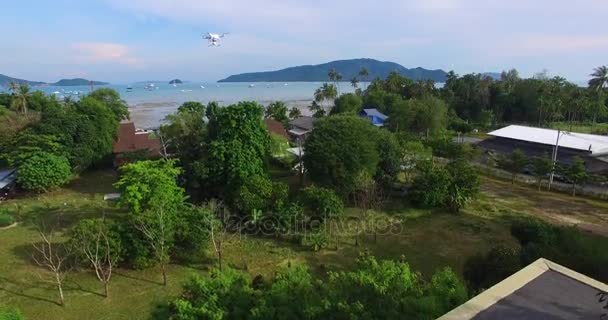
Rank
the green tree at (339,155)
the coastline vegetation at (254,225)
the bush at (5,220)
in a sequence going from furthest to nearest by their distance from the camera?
1. the green tree at (339,155)
2. the bush at (5,220)
3. the coastline vegetation at (254,225)

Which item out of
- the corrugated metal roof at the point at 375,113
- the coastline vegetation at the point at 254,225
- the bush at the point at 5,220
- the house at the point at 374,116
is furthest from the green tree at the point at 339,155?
the corrugated metal roof at the point at 375,113

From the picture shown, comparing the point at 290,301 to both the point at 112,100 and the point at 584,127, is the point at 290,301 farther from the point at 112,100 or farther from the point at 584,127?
the point at 584,127

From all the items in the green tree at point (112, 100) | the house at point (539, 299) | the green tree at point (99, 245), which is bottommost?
the green tree at point (99, 245)

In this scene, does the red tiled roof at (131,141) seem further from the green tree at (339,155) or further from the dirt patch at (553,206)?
the dirt patch at (553,206)

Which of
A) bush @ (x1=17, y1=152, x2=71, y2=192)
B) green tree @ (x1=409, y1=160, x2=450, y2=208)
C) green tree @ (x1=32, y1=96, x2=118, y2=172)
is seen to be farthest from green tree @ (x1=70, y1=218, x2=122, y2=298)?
green tree @ (x1=409, y1=160, x2=450, y2=208)
